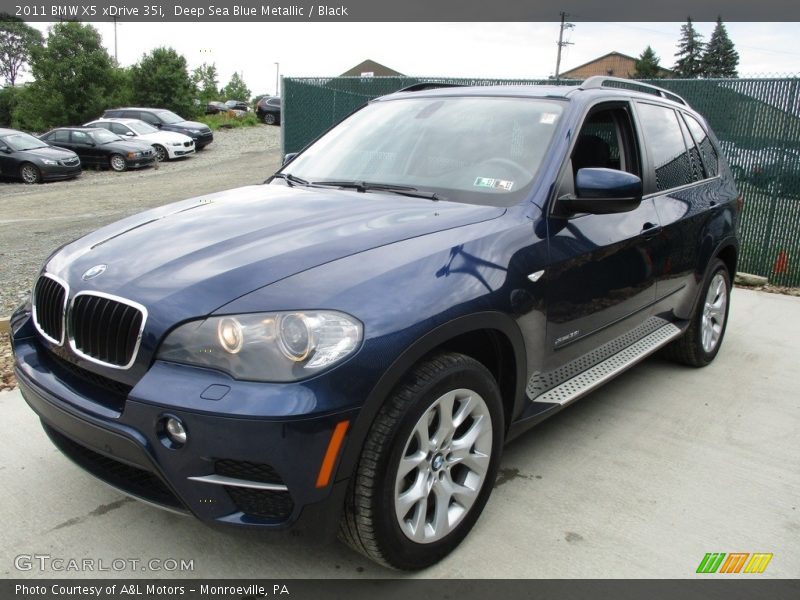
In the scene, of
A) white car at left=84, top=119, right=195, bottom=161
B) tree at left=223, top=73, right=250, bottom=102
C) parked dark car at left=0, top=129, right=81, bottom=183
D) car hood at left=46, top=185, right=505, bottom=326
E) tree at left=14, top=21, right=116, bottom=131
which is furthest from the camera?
tree at left=223, top=73, right=250, bottom=102

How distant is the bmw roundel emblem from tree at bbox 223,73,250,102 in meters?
62.4

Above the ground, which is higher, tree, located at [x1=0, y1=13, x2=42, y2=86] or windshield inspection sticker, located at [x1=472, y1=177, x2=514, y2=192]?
tree, located at [x1=0, y1=13, x2=42, y2=86]

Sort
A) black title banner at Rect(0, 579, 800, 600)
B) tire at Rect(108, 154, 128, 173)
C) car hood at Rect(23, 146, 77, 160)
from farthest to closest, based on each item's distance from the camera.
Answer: tire at Rect(108, 154, 128, 173), car hood at Rect(23, 146, 77, 160), black title banner at Rect(0, 579, 800, 600)

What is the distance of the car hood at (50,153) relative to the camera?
59.9 feet

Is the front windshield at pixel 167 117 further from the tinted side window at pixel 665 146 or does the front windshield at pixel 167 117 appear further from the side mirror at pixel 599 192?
the side mirror at pixel 599 192

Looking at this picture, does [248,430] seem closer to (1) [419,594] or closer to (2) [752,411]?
(1) [419,594]

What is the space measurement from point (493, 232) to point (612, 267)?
914 millimetres

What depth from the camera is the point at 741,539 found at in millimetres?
2801

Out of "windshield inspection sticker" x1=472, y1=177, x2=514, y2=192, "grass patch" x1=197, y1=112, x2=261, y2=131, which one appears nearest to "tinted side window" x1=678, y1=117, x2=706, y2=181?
"windshield inspection sticker" x1=472, y1=177, x2=514, y2=192

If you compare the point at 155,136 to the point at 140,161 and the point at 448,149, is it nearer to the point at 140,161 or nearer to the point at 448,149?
the point at 140,161

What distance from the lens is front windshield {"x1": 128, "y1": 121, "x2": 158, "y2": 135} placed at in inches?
907

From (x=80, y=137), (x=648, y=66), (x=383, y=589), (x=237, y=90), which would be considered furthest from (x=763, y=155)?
(x=648, y=66)

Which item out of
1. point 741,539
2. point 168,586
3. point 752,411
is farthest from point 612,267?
point 168,586

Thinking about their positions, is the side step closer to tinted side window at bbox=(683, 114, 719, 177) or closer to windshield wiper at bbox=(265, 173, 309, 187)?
tinted side window at bbox=(683, 114, 719, 177)
